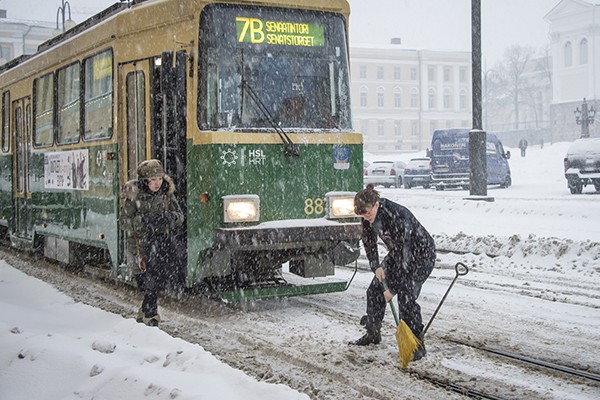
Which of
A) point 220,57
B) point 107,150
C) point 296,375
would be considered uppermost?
point 220,57

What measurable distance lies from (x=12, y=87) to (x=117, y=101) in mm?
5706

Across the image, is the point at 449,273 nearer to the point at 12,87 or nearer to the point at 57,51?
the point at 57,51

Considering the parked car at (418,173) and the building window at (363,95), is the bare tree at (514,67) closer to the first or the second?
the building window at (363,95)

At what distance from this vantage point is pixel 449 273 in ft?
37.3

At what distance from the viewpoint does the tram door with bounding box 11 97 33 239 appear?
1365cm

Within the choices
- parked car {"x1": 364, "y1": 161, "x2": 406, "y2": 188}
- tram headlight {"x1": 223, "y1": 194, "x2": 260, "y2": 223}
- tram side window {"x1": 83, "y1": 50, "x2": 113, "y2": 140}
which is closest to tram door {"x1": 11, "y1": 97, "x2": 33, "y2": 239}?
tram side window {"x1": 83, "y1": 50, "x2": 113, "y2": 140}

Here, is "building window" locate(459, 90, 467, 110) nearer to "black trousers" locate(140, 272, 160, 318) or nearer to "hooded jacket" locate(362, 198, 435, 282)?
"black trousers" locate(140, 272, 160, 318)

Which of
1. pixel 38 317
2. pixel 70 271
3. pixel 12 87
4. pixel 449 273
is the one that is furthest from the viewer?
pixel 12 87

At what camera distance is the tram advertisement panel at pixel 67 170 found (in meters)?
10.8

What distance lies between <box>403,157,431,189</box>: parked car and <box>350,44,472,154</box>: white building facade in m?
54.1

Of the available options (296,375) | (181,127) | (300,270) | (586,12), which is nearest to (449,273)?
(300,270)

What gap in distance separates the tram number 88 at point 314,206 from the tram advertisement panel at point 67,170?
11.1ft

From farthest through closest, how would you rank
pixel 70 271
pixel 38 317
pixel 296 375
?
pixel 70 271 < pixel 38 317 < pixel 296 375

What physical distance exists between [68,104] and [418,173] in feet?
84.0
